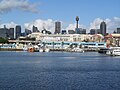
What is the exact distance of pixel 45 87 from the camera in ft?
123

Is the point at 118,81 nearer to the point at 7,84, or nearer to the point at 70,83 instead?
the point at 70,83

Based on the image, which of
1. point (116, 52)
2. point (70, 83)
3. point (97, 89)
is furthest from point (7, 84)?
point (116, 52)

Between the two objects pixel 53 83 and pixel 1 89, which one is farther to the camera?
pixel 53 83

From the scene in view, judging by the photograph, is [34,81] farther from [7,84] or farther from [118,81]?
[118,81]

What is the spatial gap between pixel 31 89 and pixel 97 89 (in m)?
6.36

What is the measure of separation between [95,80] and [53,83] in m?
5.65

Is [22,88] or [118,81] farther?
[118,81]

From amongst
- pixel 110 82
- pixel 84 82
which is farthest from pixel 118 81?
pixel 84 82

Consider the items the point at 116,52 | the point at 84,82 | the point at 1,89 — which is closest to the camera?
the point at 1,89

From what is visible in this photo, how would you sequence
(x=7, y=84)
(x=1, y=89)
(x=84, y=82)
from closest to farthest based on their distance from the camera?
(x=1, y=89), (x=7, y=84), (x=84, y=82)

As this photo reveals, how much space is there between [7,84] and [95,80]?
1051cm

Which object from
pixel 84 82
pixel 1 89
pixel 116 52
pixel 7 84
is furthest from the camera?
pixel 116 52

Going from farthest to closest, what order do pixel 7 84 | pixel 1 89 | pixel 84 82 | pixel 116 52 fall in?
pixel 116 52, pixel 84 82, pixel 7 84, pixel 1 89

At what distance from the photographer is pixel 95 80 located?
43.4 meters
